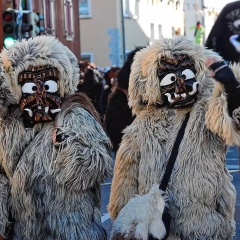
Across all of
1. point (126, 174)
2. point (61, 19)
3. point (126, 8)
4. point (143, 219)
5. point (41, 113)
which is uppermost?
point (41, 113)

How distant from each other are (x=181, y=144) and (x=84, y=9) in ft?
112

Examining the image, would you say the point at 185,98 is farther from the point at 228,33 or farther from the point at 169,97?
the point at 228,33

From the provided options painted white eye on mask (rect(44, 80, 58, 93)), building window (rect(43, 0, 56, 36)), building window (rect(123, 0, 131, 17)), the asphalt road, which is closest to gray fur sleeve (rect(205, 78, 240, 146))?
painted white eye on mask (rect(44, 80, 58, 93))

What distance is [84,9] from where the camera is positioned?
126 feet

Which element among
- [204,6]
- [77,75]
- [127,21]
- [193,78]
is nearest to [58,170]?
[77,75]

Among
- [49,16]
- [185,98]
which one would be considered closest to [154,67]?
[185,98]

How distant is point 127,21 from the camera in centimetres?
3931

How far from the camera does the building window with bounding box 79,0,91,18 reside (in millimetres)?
38219

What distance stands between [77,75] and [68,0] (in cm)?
2799

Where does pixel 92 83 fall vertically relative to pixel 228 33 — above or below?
below

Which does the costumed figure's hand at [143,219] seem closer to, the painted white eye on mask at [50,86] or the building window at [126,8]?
the painted white eye on mask at [50,86]

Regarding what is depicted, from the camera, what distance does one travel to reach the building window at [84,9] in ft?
125

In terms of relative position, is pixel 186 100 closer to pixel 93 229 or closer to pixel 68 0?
pixel 93 229

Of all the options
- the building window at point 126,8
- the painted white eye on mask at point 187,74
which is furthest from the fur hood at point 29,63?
the building window at point 126,8
